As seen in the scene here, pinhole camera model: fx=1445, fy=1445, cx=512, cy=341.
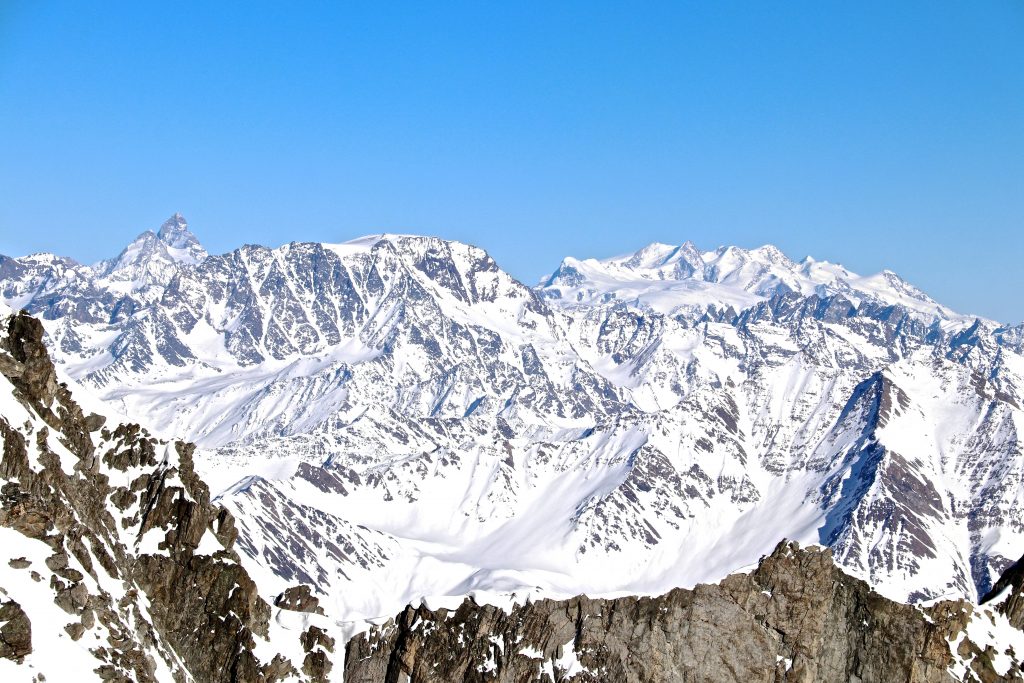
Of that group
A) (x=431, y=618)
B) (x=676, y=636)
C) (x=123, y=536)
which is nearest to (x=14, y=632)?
(x=123, y=536)

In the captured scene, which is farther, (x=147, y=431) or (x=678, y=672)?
(x=147, y=431)

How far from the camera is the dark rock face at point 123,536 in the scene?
140750mm

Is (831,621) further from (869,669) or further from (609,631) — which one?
(609,631)

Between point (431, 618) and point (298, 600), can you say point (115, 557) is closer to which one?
point (298, 600)

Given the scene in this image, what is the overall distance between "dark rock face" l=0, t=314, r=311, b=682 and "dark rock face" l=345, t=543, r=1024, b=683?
538 inches

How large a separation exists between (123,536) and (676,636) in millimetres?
62612

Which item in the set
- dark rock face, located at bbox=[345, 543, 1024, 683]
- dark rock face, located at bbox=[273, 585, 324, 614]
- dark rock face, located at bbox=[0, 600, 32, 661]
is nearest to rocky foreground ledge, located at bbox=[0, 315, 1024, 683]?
dark rock face, located at bbox=[345, 543, 1024, 683]

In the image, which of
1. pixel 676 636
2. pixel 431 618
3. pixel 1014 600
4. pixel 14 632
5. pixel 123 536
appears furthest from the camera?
pixel 431 618

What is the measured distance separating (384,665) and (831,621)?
49.9 metres

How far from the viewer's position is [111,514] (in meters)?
162

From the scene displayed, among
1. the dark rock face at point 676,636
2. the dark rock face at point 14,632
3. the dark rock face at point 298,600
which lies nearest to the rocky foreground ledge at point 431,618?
the dark rock face at point 676,636

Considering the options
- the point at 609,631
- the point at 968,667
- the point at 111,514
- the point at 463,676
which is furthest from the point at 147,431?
the point at 968,667

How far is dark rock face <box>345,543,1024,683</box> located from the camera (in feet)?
515

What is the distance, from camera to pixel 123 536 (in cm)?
16175
